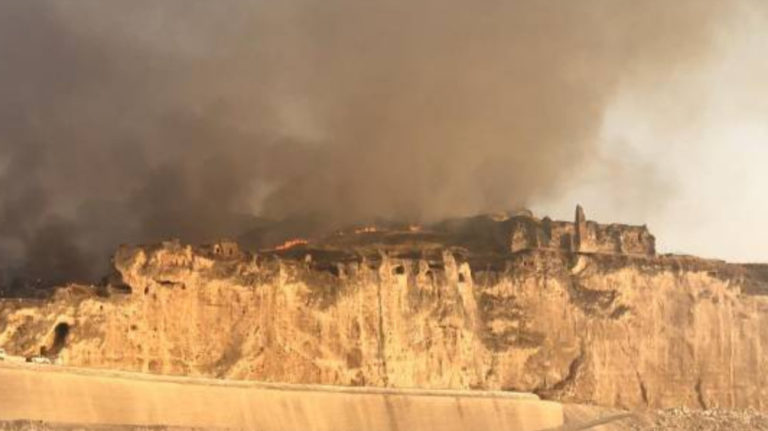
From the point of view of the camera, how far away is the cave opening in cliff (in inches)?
1929

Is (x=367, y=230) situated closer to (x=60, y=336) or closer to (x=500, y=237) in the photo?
(x=500, y=237)

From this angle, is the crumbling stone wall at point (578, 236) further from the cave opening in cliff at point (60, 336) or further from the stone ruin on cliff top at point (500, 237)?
the cave opening in cliff at point (60, 336)

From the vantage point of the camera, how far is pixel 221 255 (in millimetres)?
54750

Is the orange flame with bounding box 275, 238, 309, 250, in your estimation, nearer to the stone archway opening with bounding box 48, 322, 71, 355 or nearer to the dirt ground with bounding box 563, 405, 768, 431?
the dirt ground with bounding box 563, 405, 768, 431

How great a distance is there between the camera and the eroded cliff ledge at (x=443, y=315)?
170ft

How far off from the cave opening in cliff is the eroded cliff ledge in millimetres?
85

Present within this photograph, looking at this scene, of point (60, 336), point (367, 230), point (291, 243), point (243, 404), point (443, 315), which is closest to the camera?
point (60, 336)

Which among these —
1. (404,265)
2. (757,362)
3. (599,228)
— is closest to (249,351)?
(404,265)

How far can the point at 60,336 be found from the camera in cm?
4938

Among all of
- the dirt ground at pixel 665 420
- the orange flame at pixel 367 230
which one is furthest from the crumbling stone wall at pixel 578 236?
the dirt ground at pixel 665 420

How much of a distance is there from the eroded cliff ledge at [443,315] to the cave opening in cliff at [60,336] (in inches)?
3.4

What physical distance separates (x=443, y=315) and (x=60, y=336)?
17.8 metres

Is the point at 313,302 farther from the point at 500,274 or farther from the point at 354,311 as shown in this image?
the point at 500,274

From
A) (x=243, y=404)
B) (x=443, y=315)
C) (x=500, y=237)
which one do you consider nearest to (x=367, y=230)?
(x=500, y=237)
